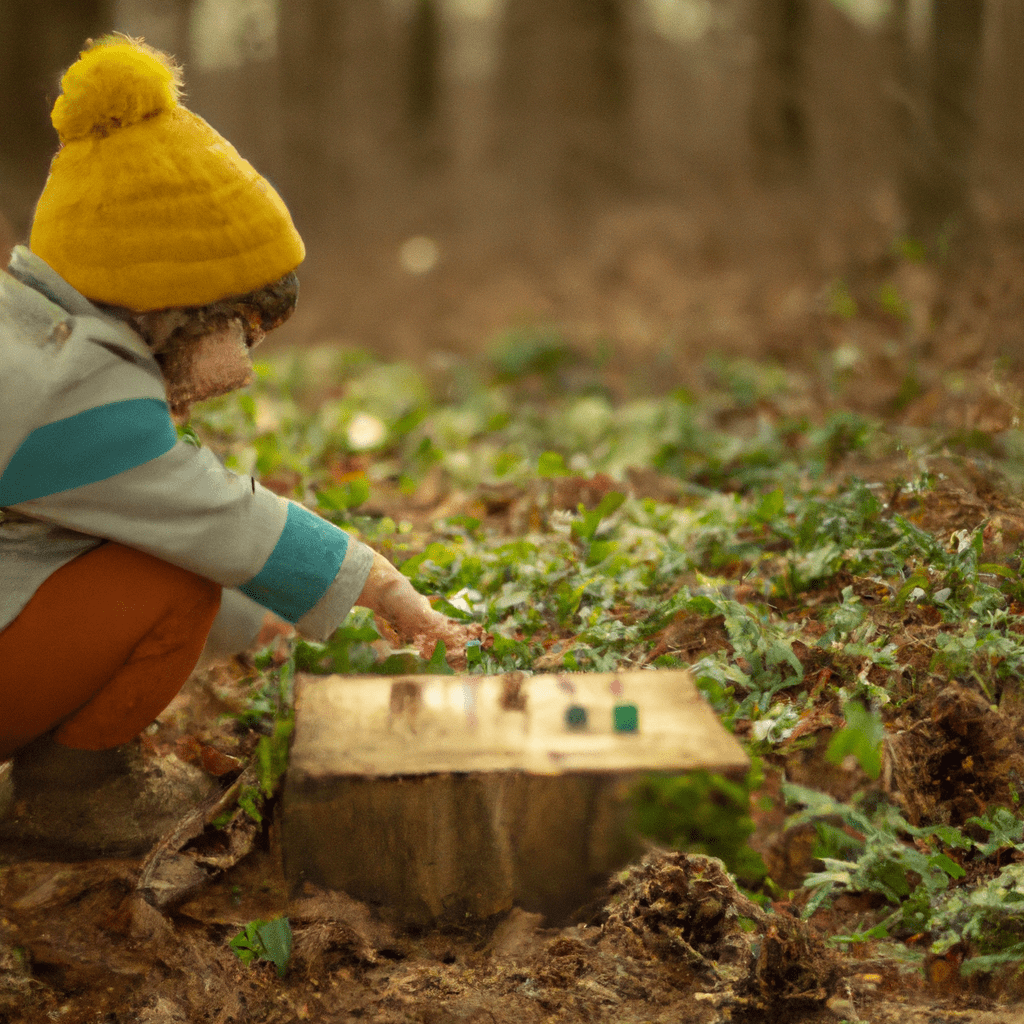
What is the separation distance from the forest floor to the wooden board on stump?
0.17ft

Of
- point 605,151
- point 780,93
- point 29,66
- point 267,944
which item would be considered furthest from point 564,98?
point 267,944

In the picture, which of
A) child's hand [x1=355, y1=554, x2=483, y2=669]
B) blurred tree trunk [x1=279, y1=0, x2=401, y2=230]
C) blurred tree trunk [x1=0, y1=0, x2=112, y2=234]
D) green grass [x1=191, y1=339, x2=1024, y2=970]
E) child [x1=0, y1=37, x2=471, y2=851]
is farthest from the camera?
blurred tree trunk [x1=279, y1=0, x2=401, y2=230]

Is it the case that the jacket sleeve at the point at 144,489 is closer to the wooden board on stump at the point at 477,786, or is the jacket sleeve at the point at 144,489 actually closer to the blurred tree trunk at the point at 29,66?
the wooden board on stump at the point at 477,786

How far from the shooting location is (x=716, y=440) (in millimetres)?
3557

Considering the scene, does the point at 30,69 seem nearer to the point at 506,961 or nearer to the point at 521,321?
the point at 521,321

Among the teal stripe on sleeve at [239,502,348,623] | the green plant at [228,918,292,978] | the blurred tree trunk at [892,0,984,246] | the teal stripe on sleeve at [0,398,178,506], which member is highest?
the blurred tree trunk at [892,0,984,246]

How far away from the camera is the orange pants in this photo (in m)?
1.48

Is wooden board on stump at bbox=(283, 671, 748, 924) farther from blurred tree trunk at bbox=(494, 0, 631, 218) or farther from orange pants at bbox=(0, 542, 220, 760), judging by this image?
blurred tree trunk at bbox=(494, 0, 631, 218)

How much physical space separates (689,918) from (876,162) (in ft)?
18.5

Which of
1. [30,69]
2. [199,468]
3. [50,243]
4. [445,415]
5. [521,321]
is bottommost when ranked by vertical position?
[199,468]

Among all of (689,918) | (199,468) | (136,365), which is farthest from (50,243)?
(689,918)

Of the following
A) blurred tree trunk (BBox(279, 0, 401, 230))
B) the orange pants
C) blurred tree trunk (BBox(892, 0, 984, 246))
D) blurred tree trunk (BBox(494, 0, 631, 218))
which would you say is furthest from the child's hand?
blurred tree trunk (BBox(279, 0, 401, 230))

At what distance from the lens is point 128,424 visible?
4.58 feet

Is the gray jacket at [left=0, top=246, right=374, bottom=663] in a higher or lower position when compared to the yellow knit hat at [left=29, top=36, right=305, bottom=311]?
lower
